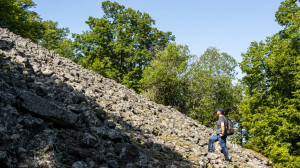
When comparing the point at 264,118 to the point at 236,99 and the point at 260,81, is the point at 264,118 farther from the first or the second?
the point at 236,99

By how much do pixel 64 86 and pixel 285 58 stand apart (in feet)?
66.0

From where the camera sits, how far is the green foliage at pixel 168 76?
32.2 m

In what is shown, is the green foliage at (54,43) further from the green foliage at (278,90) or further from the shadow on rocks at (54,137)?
the shadow on rocks at (54,137)

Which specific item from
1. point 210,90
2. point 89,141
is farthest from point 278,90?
point 89,141

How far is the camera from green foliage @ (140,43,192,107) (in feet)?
105

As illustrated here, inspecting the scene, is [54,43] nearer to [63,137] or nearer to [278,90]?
[278,90]

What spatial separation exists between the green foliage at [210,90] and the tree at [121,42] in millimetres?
9329

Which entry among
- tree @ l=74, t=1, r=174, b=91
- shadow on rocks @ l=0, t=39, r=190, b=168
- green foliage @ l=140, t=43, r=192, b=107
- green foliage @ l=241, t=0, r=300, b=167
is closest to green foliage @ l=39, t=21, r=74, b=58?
tree @ l=74, t=1, r=174, b=91

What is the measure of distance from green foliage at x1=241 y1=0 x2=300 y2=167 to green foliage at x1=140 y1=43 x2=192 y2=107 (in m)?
10.5

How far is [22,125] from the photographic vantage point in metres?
5.28

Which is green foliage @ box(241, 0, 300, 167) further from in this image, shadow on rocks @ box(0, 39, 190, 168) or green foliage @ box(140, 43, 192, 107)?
shadow on rocks @ box(0, 39, 190, 168)

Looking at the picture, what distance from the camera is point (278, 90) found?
2269 centimetres

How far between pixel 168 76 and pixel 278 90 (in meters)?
14.4

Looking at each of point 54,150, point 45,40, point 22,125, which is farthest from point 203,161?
point 45,40
